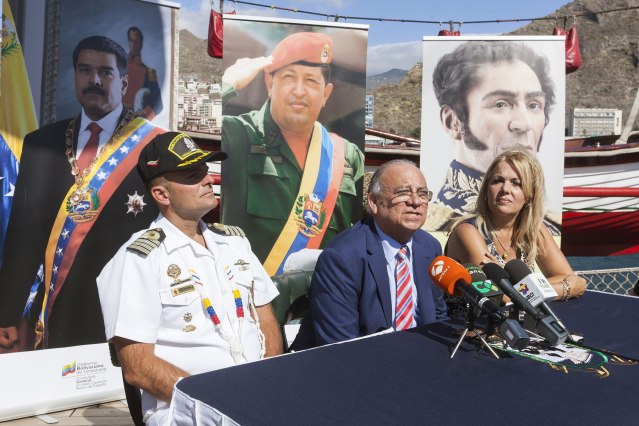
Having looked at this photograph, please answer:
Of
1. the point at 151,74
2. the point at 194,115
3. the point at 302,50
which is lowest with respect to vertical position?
the point at 151,74

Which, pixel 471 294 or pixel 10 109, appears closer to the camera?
pixel 471 294

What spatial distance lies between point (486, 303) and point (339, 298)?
57 centimetres

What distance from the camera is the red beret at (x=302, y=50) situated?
388 cm

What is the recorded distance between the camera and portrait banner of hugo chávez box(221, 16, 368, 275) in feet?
12.6

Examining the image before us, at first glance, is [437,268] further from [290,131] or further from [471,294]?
[290,131]

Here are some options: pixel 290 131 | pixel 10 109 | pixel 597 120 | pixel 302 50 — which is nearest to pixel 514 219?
pixel 290 131

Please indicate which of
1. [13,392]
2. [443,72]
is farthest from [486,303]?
Result: [443,72]

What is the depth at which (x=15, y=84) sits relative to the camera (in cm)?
291

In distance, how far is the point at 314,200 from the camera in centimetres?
405

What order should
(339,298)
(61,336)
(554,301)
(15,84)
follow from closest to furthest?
(339,298) < (554,301) < (15,84) < (61,336)

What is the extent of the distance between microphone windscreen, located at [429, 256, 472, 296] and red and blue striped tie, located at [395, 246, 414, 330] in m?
0.40

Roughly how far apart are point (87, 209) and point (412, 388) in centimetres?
250

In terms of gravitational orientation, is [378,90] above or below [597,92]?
below

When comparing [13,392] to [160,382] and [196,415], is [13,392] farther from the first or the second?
[196,415]
